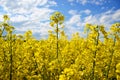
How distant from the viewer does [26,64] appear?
8.95 meters

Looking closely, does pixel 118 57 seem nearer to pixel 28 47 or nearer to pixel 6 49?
pixel 28 47

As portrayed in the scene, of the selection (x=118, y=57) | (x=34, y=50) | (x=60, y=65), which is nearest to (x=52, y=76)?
(x=60, y=65)

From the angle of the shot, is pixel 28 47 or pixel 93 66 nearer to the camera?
pixel 93 66

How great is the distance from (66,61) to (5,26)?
7.70 ft

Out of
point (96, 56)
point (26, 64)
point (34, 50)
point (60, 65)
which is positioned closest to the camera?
point (96, 56)

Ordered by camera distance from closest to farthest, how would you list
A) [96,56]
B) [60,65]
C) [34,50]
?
[96,56] < [60,65] < [34,50]

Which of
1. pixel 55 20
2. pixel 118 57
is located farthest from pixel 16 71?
pixel 118 57

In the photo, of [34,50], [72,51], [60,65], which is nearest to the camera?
[60,65]

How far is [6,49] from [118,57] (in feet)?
13.0

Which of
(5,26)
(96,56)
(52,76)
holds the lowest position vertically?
(52,76)

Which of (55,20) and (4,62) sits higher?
(55,20)

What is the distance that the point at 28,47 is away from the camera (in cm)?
975

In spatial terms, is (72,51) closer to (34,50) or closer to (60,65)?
(34,50)

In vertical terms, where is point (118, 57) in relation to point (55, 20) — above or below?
below
